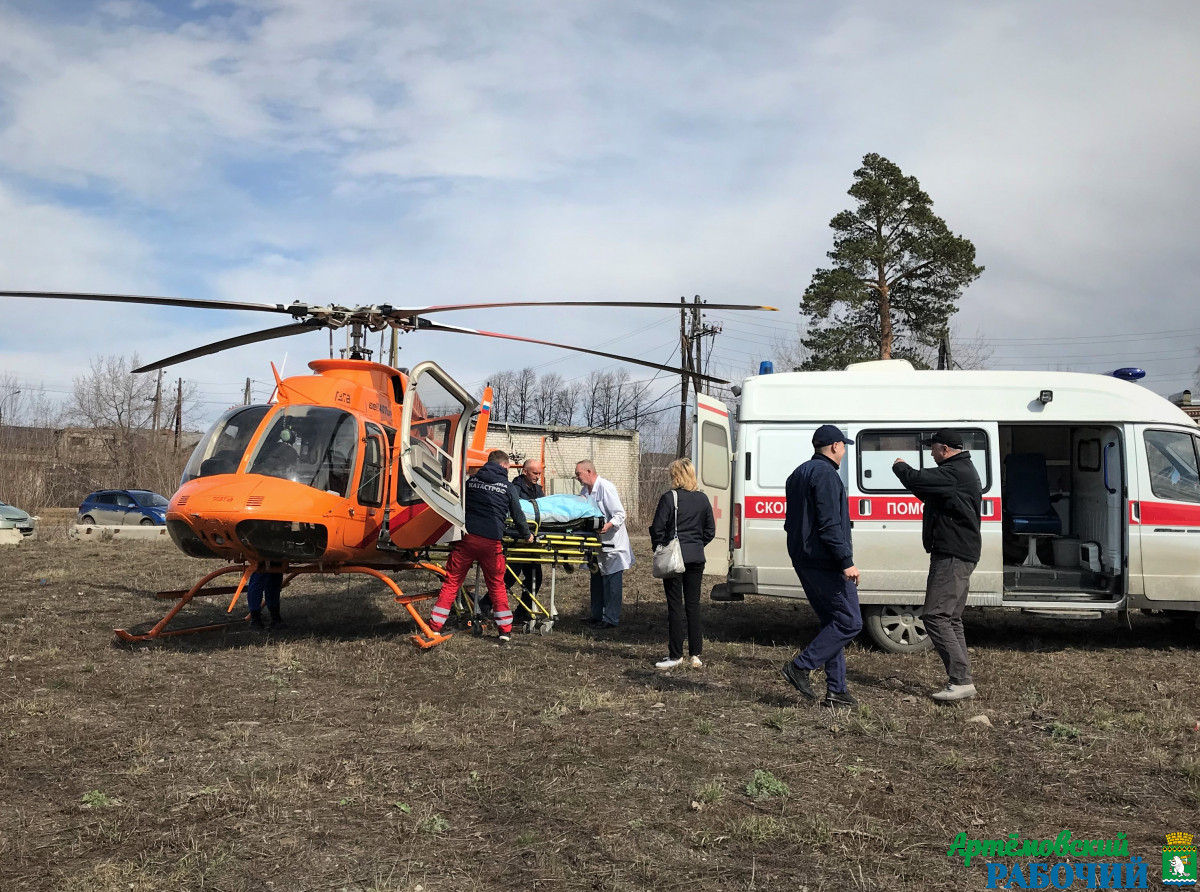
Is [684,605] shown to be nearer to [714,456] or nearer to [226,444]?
[714,456]

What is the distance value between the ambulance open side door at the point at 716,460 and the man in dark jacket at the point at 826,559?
9.71 feet

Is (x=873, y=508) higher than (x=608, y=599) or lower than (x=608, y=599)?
higher

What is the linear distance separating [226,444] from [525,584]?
3397 millimetres

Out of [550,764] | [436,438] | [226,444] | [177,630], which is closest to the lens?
[550,764]

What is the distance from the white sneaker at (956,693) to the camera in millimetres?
6305

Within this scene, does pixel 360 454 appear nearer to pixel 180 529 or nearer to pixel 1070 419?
pixel 180 529

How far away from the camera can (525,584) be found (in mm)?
9758

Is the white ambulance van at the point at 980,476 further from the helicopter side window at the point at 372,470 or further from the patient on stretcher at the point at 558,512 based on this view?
the helicopter side window at the point at 372,470

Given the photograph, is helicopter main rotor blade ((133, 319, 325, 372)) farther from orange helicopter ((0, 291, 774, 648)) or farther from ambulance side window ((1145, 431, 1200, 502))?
ambulance side window ((1145, 431, 1200, 502))

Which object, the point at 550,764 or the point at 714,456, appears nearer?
the point at 550,764

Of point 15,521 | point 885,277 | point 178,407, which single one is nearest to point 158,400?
point 178,407

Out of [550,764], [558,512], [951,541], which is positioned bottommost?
[550,764]

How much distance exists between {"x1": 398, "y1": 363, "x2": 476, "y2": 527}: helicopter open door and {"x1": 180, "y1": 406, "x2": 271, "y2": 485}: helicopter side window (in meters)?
1.32

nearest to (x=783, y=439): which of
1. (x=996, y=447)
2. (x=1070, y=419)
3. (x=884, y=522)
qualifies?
(x=884, y=522)
